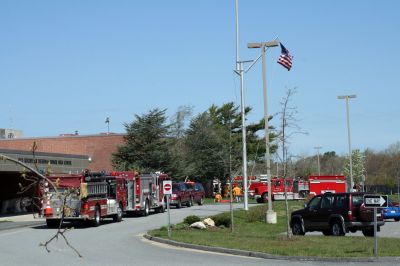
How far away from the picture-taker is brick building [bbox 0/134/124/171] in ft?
252

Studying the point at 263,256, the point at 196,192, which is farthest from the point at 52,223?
the point at 196,192

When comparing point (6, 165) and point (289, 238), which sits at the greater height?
point (6, 165)

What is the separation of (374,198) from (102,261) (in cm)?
697

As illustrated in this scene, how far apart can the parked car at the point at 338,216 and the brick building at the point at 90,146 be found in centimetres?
5442

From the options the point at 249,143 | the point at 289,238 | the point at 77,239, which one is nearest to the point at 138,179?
the point at 77,239

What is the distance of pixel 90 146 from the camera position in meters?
78.0

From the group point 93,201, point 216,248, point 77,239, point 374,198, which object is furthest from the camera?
point 93,201

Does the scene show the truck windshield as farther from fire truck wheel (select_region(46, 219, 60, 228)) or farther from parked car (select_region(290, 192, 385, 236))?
fire truck wheel (select_region(46, 219, 60, 228))

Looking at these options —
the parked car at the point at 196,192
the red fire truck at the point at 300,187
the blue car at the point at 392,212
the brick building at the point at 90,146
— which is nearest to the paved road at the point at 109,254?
the blue car at the point at 392,212

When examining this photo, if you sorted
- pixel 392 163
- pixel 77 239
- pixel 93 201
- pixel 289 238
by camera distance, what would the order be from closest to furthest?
pixel 289 238 < pixel 77 239 < pixel 93 201 < pixel 392 163

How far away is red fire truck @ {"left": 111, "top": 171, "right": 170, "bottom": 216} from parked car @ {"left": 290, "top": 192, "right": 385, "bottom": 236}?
15006 mm

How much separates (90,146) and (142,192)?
39609 millimetres

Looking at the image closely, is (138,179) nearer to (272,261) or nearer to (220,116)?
(272,261)

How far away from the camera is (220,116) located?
86.8 meters
